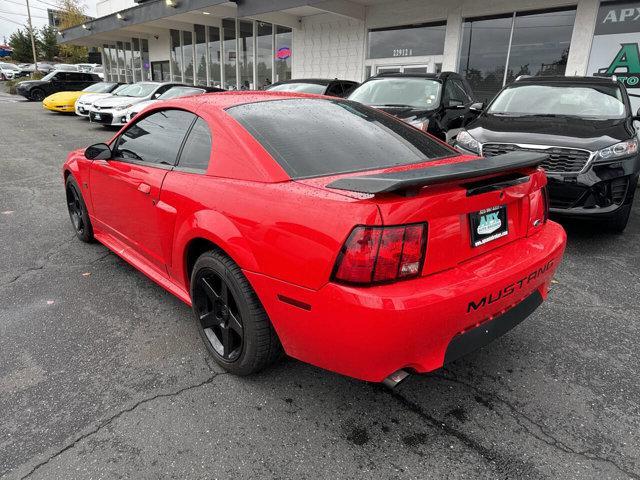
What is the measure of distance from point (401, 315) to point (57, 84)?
2722 cm

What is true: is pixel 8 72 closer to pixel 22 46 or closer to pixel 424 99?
pixel 22 46

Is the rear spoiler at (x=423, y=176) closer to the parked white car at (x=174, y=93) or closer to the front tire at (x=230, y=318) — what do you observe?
the front tire at (x=230, y=318)

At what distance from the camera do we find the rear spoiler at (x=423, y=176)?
1.75m

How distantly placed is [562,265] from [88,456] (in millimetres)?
3934

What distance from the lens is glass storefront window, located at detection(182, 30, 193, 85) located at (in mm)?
23172

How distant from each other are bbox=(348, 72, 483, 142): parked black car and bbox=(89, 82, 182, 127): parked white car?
7.89 metres

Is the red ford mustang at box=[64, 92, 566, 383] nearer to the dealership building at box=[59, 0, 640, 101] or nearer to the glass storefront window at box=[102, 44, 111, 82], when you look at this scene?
the dealership building at box=[59, 0, 640, 101]

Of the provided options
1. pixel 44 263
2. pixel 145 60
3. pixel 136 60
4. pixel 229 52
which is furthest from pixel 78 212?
pixel 136 60

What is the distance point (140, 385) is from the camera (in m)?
2.46

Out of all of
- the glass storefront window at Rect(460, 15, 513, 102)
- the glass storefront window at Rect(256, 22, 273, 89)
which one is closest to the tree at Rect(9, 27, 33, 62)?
the glass storefront window at Rect(256, 22, 273, 89)

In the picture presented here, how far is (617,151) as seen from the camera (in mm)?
4469

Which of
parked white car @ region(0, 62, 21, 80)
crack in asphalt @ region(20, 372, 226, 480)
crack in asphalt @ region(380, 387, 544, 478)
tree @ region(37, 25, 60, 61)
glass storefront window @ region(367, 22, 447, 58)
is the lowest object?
crack in asphalt @ region(20, 372, 226, 480)

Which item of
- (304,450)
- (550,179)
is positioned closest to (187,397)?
(304,450)

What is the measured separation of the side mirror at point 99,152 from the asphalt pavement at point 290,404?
3.41 ft
